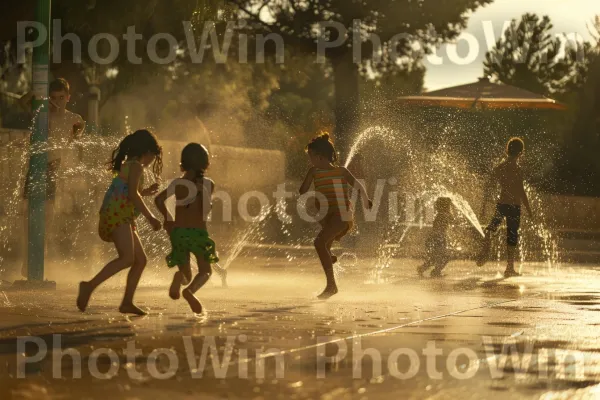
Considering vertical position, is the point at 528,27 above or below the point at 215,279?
above

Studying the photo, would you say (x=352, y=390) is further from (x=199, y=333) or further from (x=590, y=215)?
(x=590, y=215)

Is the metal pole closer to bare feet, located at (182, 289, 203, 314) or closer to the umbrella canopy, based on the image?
bare feet, located at (182, 289, 203, 314)

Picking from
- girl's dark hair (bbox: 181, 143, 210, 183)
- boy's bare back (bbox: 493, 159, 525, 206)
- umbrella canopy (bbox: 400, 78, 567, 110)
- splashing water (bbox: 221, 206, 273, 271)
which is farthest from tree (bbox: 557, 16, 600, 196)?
girl's dark hair (bbox: 181, 143, 210, 183)

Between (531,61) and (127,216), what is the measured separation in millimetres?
36257

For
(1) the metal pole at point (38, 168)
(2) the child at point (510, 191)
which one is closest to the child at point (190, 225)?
(1) the metal pole at point (38, 168)

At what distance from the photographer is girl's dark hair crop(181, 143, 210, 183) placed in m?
9.38

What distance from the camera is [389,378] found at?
618 cm

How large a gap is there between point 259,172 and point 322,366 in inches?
712

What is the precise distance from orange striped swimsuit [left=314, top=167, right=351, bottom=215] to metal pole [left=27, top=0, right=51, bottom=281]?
2404 mm

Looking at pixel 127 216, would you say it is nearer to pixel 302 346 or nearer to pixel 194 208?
pixel 194 208

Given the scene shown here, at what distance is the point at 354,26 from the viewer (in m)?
33.4

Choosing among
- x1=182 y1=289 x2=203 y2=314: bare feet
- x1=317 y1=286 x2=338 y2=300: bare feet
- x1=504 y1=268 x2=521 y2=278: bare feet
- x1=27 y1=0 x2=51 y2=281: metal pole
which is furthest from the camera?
x1=504 y1=268 x2=521 y2=278: bare feet

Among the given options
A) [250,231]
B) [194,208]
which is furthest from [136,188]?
[250,231]

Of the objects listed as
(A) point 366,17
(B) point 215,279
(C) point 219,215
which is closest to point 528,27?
(A) point 366,17
